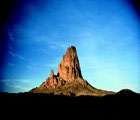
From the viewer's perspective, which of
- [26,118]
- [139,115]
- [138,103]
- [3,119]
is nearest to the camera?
[3,119]

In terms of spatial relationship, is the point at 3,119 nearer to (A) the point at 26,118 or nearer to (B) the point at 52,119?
(A) the point at 26,118

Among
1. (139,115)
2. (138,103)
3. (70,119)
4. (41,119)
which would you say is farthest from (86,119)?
(138,103)

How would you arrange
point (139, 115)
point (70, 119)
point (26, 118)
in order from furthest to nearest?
1. point (139, 115)
2. point (70, 119)
3. point (26, 118)

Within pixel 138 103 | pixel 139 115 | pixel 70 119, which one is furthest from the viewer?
pixel 138 103

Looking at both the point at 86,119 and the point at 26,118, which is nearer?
the point at 26,118

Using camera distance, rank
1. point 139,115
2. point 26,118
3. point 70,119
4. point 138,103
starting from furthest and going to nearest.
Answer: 1. point 138,103
2. point 139,115
3. point 70,119
4. point 26,118

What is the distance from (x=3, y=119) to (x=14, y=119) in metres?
3.67

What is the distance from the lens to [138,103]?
7731cm

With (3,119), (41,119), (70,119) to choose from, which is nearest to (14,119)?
(3,119)

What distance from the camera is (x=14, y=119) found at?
46.3 m

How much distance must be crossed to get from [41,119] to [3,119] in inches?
539

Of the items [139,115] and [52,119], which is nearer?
[52,119]

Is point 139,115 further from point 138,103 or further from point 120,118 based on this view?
point 138,103

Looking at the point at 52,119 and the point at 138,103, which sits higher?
the point at 138,103
